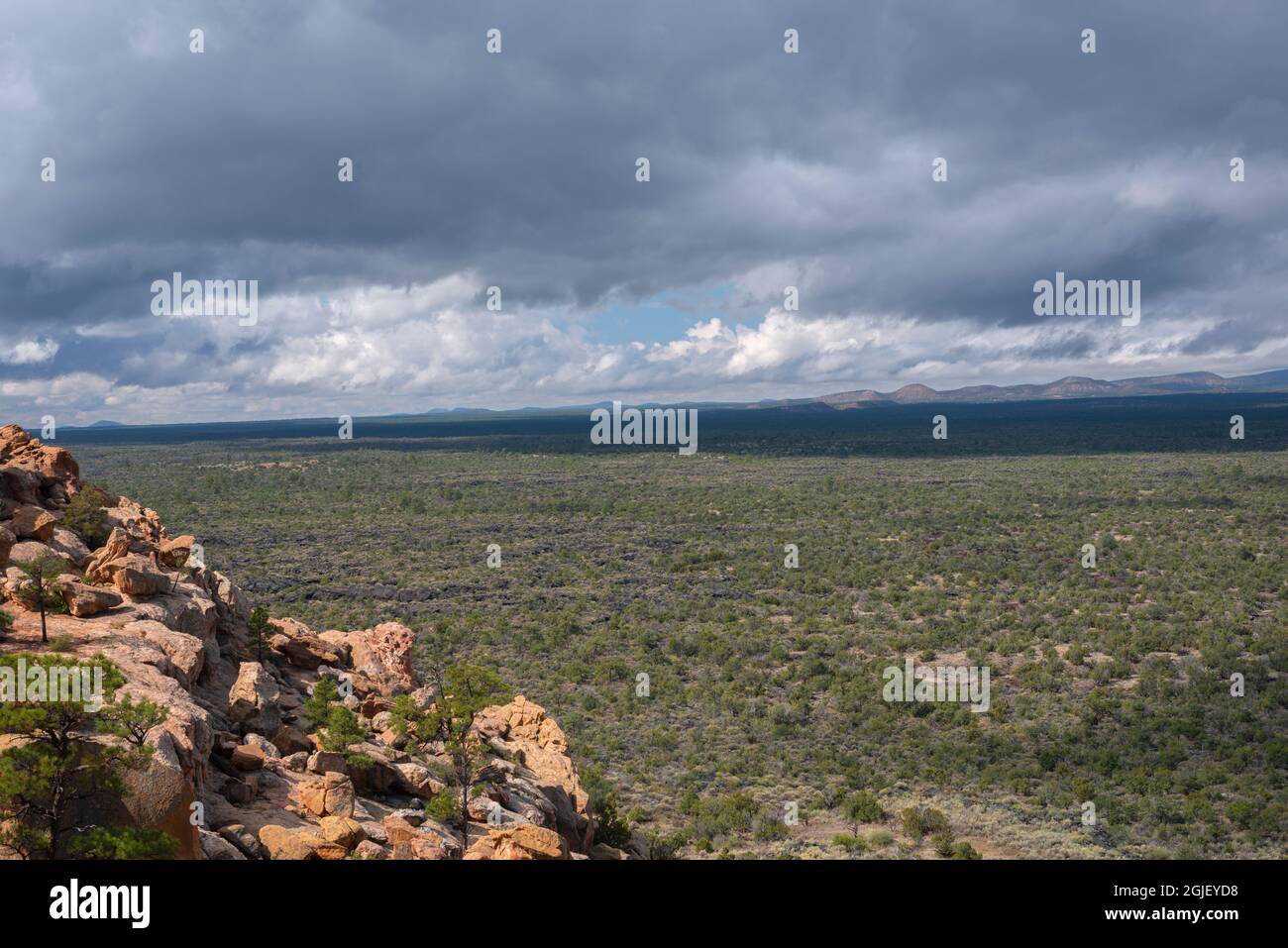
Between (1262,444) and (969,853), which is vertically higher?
(1262,444)

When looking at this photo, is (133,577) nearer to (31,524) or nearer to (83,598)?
(83,598)

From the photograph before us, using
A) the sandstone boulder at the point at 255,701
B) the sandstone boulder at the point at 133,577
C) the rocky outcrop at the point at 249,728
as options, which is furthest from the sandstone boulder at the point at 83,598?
the sandstone boulder at the point at 255,701

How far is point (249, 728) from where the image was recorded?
13.4 m

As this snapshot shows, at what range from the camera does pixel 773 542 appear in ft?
188

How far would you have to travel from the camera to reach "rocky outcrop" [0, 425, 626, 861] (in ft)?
32.7

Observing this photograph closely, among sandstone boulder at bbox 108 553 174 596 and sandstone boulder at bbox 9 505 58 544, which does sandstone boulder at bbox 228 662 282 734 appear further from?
sandstone boulder at bbox 9 505 58 544

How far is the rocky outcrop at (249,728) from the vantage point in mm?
9961

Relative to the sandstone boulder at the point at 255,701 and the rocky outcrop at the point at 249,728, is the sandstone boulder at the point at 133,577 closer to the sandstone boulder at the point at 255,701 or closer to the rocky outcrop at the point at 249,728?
the rocky outcrop at the point at 249,728

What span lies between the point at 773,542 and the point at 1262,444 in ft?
332

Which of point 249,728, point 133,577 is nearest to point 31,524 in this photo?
point 133,577

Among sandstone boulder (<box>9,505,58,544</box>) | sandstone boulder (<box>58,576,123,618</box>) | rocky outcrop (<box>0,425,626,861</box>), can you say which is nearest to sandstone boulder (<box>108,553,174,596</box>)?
rocky outcrop (<box>0,425,626,861</box>)
